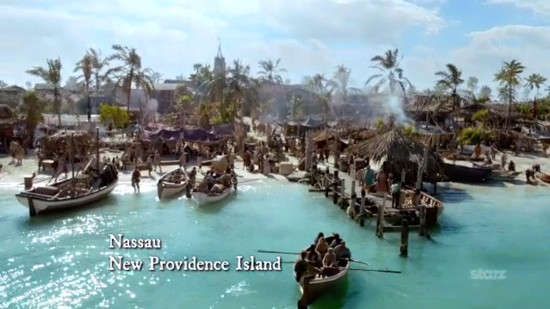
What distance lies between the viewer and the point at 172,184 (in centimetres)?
3166

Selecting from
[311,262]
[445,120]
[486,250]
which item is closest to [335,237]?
[311,262]

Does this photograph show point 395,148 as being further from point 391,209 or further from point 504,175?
point 504,175

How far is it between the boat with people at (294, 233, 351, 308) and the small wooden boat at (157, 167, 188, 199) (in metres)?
14.0

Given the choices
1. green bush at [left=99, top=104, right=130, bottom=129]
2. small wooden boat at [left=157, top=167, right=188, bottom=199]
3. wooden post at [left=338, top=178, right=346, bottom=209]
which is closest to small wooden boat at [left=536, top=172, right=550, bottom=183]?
wooden post at [left=338, top=178, right=346, bottom=209]

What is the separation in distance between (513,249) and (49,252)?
19.8m

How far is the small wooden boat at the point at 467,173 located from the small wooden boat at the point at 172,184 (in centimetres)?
1836

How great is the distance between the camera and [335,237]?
2017 centimetres

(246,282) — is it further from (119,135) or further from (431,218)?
(119,135)

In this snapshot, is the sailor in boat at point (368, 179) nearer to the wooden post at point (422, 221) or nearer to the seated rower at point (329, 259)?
the wooden post at point (422, 221)

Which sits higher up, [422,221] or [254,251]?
[422,221]

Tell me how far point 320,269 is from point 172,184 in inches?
626

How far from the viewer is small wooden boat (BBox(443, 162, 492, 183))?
125 ft

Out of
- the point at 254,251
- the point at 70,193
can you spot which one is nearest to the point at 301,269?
the point at 254,251

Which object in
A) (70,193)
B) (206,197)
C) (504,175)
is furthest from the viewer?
(504,175)
